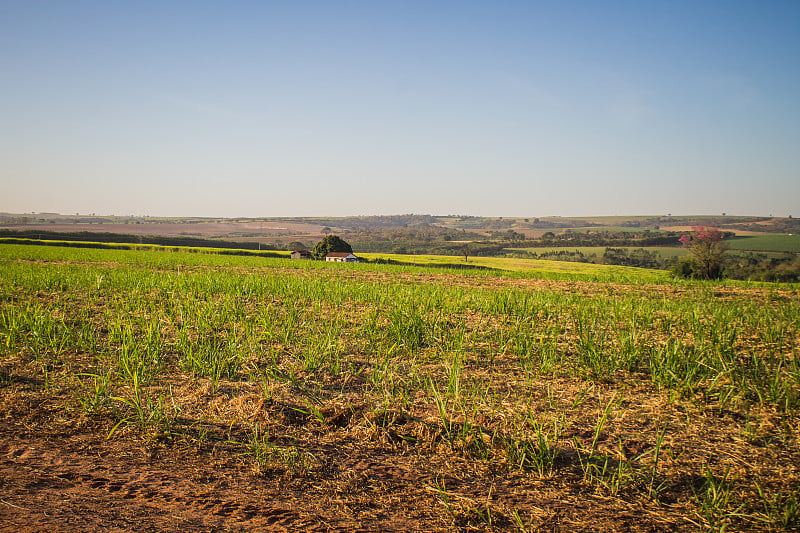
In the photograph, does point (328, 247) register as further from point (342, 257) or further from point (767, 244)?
point (767, 244)

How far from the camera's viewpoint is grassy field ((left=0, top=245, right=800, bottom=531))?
2766 mm

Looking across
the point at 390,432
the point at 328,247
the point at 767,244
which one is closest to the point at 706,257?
the point at 390,432

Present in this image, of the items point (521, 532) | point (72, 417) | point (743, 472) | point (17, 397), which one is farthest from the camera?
point (17, 397)

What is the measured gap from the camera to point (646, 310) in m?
8.65

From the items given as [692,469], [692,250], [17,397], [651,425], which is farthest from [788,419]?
[692,250]

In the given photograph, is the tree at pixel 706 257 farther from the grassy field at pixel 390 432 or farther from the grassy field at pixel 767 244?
the grassy field at pixel 767 244

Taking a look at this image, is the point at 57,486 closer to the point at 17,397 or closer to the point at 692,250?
the point at 17,397

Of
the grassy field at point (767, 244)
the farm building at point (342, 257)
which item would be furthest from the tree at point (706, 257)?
the grassy field at point (767, 244)

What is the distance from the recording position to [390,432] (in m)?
→ 3.97

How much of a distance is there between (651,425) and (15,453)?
5.52 metres

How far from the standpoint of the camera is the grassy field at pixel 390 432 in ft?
9.07

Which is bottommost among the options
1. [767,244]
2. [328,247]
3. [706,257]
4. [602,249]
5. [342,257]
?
[342,257]

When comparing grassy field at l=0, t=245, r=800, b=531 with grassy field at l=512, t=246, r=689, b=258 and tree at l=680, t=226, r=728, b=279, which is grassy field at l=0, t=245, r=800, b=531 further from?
grassy field at l=512, t=246, r=689, b=258

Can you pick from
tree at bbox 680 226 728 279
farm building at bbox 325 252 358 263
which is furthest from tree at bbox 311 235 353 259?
tree at bbox 680 226 728 279
